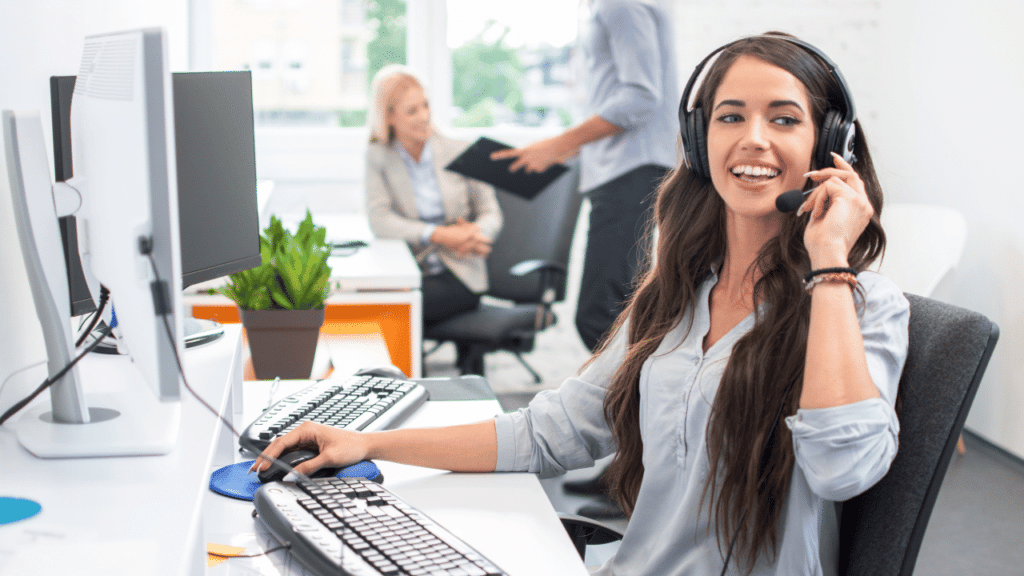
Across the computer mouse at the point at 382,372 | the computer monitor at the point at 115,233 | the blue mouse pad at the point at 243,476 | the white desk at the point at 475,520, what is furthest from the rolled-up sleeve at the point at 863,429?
the computer mouse at the point at 382,372

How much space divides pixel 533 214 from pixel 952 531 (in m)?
1.71

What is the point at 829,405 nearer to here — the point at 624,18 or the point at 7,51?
the point at 7,51

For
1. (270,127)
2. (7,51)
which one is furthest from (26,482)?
(270,127)

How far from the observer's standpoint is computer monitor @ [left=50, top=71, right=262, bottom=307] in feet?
3.75

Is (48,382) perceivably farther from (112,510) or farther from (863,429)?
(863,429)

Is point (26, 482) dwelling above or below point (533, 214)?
above

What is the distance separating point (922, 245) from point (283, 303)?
7.39 ft

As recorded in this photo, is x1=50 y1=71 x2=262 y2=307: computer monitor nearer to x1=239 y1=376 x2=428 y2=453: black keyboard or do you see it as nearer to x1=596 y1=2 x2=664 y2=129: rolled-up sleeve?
x1=239 y1=376 x2=428 y2=453: black keyboard

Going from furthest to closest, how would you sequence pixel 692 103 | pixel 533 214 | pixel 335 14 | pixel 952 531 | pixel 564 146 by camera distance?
pixel 335 14 → pixel 533 214 → pixel 564 146 → pixel 952 531 → pixel 692 103

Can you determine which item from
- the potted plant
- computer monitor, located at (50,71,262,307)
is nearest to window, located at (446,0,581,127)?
the potted plant

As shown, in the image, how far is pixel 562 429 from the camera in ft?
3.49

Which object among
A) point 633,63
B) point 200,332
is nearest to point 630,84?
point 633,63

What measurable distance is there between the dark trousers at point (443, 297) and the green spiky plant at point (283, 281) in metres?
1.40

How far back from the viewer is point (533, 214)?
3.13 m
